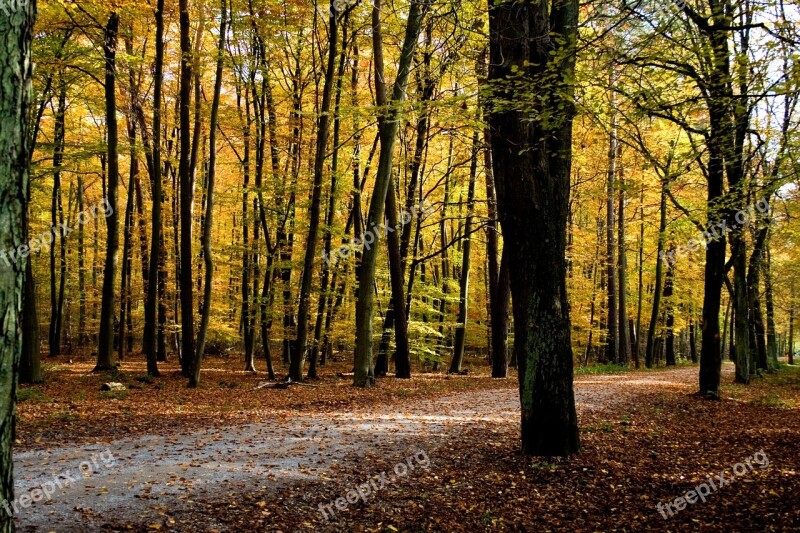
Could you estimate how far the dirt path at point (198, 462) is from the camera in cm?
457

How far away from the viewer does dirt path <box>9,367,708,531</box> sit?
4574mm

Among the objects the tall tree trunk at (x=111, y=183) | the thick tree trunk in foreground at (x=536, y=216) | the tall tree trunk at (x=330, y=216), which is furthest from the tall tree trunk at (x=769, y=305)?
the tall tree trunk at (x=111, y=183)

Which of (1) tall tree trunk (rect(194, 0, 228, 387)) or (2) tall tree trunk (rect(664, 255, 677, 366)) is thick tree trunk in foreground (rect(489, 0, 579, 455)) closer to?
(1) tall tree trunk (rect(194, 0, 228, 387))

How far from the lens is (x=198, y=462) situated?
609 cm

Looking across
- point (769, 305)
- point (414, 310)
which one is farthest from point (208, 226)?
point (769, 305)

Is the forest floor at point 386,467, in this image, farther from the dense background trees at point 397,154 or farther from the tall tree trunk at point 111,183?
the tall tree trunk at point 111,183

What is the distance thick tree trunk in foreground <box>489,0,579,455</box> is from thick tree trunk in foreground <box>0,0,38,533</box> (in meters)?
4.79

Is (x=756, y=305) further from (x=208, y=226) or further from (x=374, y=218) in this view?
(x=208, y=226)

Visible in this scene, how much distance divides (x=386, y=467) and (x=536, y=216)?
3472mm

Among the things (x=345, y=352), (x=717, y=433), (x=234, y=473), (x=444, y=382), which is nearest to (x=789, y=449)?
(x=717, y=433)

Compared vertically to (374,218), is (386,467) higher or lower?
lower

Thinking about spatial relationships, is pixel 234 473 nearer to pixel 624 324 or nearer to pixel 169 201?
pixel 169 201

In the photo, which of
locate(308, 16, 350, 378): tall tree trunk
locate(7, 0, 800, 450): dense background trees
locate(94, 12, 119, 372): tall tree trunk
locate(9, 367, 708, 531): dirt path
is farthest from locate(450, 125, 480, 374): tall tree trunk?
locate(94, 12, 119, 372): tall tree trunk

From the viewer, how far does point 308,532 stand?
14.3 ft
